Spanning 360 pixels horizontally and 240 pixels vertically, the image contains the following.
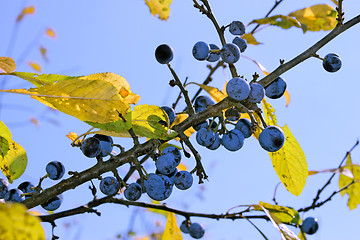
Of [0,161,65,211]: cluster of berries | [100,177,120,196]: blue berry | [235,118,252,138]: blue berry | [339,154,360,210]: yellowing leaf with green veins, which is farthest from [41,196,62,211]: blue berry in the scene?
[339,154,360,210]: yellowing leaf with green veins

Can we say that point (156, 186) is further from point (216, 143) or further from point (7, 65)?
point (7, 65)

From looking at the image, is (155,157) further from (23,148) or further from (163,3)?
(163,3)

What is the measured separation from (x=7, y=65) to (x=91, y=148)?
329mm

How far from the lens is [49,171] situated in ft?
Answer: 3.78

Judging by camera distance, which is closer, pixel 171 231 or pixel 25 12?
pixel 171 231

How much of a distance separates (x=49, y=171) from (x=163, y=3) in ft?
2.17

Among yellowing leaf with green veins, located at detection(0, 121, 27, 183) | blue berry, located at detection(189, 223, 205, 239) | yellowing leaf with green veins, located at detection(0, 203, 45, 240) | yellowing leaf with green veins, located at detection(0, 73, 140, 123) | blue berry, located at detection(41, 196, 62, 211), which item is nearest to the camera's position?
yellowing leaf with green veins, located at detection(0, 203, 45, 240)

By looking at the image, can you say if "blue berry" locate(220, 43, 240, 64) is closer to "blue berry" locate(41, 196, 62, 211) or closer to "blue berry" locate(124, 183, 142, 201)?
"blue berry" locate(124, 183, 142, 201)

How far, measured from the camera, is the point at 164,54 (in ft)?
3.57

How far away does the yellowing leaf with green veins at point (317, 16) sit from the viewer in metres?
1.32

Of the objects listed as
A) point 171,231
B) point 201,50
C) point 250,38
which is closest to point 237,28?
point 250,38

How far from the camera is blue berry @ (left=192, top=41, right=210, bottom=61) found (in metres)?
1.13

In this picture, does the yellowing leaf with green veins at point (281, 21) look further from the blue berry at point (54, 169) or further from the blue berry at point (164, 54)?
the blue berry at point (54, 169)

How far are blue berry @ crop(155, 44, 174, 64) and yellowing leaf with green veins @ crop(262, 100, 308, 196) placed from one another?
33 cm
